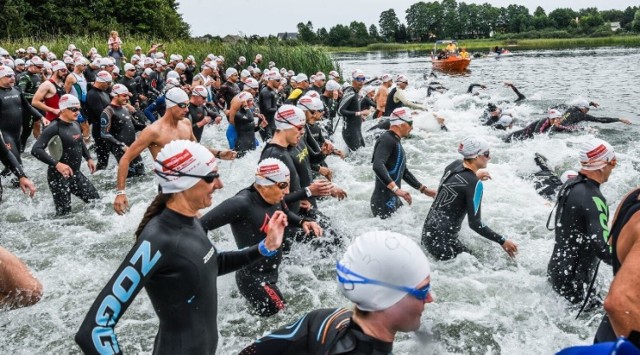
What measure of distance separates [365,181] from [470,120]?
8.60 metres

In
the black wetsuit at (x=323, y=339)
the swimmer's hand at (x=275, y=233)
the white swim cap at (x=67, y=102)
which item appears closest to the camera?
the black wetsuit at (x=323, y=339)

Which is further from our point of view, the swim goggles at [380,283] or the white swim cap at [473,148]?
the white swim cap at [473,148]

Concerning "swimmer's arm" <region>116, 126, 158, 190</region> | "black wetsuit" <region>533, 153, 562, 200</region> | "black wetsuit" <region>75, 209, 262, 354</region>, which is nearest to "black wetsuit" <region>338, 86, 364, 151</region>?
"black wetsuit" <region>533, 153, 562, 200</region>

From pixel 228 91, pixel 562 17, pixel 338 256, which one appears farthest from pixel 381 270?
pixel 562 17

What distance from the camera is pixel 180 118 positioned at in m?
5.98

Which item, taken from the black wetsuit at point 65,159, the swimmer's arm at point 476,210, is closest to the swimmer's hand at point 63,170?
the black wetsuit at point 65,159

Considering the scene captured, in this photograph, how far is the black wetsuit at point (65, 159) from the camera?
21.7 ft

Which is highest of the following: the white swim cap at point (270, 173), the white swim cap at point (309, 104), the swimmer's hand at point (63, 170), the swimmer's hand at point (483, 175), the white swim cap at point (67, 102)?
the white swim cap at point (67, 102)

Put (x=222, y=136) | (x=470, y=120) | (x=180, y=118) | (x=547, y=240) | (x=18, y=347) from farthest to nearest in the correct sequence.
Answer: (x=470, y=120)
(x=222, y=136)
(x=547, y=240)
(x=180, y=118)
(x=18, y=347)

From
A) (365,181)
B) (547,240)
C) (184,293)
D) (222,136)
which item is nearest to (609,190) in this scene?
(547,240)

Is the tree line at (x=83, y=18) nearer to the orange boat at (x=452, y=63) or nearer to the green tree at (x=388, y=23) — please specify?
the orange boat at (x=452, y=63)

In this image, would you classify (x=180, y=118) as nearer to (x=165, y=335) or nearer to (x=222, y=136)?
(x=165, y=335)

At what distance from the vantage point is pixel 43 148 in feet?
21.6

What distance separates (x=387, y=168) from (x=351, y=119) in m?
5.01
